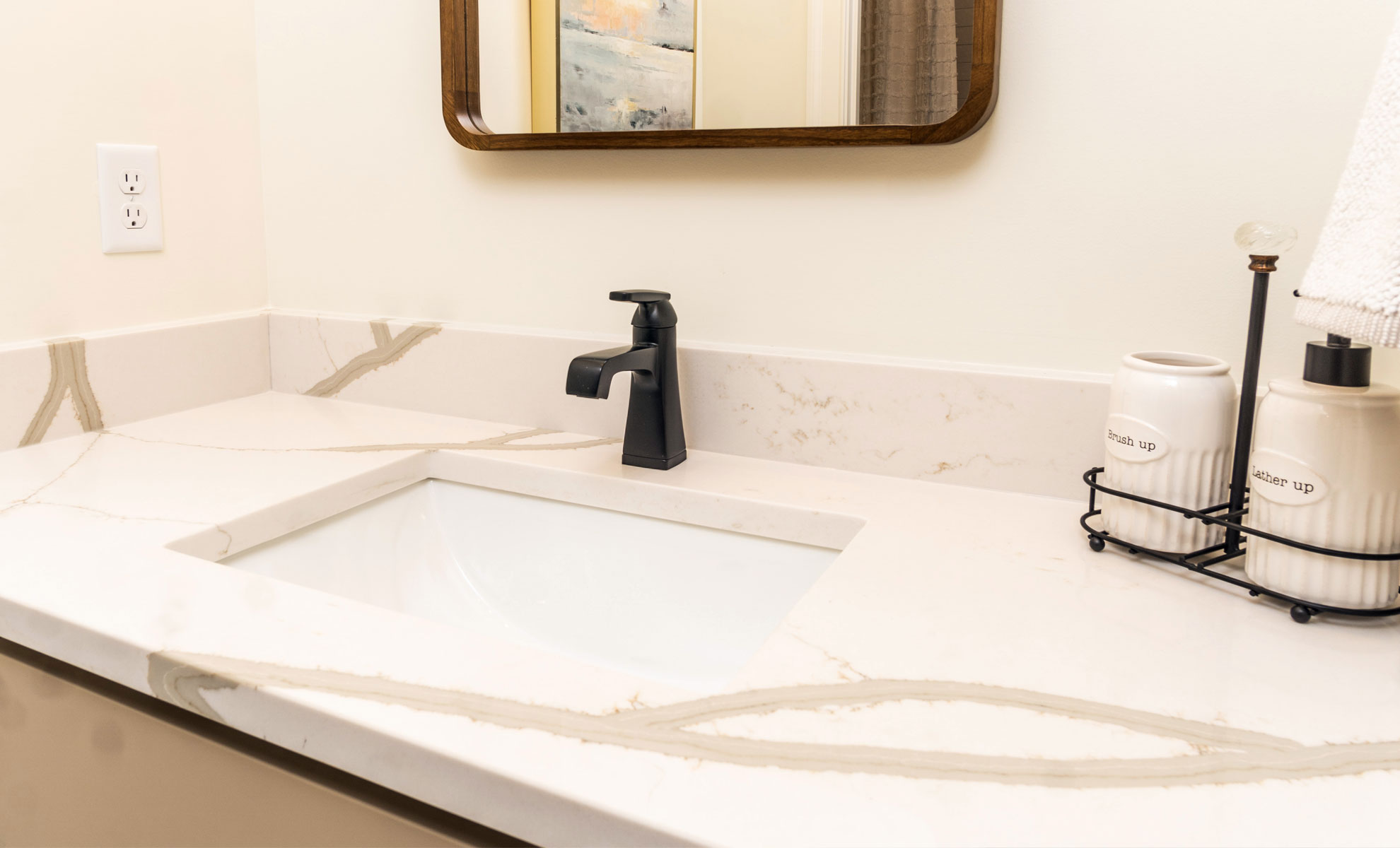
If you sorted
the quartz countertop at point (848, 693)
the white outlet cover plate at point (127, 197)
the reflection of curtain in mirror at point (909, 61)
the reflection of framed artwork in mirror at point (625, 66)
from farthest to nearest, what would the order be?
the white outlet cover plate at point (127, 197), the reflection of framed artwork in mirror at point (625, 66), the reflection of curtain in mirror at point (909, 61), the quartz countertop at point (848, 693)

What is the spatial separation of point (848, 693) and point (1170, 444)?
0.34 metres

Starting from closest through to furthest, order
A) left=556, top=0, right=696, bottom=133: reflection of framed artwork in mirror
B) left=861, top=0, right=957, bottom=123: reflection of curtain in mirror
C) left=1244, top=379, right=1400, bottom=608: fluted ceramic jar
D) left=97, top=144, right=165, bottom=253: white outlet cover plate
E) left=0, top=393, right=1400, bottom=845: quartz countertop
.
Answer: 1. left=0, top=393, right=1400, bottom=845: quartz countertop
2. left=1244, top=379, right=1400, bottom=608: fluted ceramic jar
3. left=861, top=0, right=957, bottom=123: reflection of curtain in mirror
4. left=556, top=0, right=696, bottom=133: reflection of framed artwork in mirror
5. left=97, top=144, right=165, bottom=253: white outlet cover plate

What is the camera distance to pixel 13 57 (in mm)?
955

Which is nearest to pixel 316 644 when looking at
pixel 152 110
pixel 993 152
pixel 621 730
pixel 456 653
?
pixel 456 653

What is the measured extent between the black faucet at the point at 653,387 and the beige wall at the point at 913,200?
8 cm

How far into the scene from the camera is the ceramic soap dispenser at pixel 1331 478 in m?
0.59

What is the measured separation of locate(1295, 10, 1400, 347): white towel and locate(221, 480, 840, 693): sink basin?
0.44 metres

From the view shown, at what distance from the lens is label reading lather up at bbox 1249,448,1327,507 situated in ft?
1.98

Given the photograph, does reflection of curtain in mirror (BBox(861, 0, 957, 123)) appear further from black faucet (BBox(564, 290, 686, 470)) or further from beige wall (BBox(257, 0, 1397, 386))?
black faucet (BBox(564, 290, 686, 470))

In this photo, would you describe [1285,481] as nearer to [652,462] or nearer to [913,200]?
[913,200]

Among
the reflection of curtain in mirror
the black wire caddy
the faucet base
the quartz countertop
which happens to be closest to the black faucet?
the faucet base

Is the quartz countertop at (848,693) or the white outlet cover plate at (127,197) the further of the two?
the white outlet cover plate at (127,197)

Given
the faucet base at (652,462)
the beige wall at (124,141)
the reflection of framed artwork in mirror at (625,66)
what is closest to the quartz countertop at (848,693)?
the faucet base at (652,462)

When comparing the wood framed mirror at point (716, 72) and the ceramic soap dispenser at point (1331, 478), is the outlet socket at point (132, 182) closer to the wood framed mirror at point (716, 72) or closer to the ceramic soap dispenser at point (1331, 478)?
the wood framed mirror at point (716, 72)
